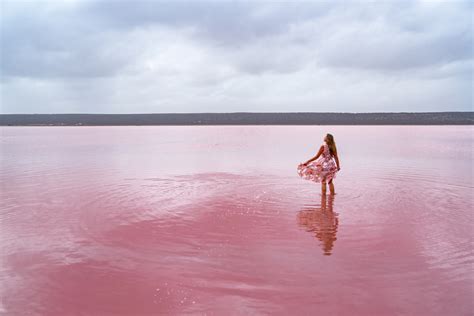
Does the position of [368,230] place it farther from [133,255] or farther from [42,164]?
[42,164]

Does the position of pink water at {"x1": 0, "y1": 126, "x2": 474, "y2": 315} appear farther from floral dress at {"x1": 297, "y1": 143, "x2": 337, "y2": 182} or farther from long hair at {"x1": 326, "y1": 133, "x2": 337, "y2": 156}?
long hair at {"x1": 326, "y1": 133, "x2": 337, "y2": 156}

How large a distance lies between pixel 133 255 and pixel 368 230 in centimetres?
473

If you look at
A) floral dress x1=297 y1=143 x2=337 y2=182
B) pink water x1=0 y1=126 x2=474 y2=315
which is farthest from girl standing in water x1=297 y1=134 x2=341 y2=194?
pink water x1=0 y1=126 x2=474 y2=315

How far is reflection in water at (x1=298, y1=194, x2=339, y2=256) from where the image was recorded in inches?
279

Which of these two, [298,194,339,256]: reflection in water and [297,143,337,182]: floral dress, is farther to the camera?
[297,143,337,182]: floral dress

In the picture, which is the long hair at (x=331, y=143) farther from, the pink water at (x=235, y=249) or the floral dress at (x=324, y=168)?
the pink water at (x=235, y=249)

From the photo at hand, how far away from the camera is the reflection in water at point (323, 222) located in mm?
7078

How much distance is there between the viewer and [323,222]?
8.31 metres

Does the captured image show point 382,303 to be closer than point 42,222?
Yes

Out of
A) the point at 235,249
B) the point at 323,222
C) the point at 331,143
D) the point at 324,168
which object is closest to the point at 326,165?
the point at 324,168

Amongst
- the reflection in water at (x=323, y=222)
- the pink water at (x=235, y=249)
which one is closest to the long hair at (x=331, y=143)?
the pink water at (x=235, y=249)

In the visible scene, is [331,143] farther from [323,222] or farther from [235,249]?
[235,249]

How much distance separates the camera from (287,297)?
16.0 feet

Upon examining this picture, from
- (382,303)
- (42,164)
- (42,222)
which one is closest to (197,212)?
(42,222)
